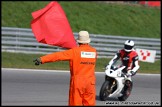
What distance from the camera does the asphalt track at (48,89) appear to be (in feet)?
40.3

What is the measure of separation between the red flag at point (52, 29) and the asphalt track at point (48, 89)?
3.58 m

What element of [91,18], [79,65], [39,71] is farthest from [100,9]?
[79,65]

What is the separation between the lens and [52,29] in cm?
806

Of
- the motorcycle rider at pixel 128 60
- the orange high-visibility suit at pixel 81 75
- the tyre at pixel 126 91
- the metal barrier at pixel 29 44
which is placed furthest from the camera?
the metal barrier at pixel 29 44

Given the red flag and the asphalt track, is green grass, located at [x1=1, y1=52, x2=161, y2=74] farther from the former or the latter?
the red flag

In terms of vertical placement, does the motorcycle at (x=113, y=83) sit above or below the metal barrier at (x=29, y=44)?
below

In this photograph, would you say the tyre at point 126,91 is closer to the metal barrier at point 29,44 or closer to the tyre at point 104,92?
the tyre at point 104,92

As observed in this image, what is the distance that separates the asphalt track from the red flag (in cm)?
358

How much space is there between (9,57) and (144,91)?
26.5ft

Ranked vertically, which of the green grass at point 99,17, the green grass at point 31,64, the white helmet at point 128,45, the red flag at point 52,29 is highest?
the green grass at point 99,17

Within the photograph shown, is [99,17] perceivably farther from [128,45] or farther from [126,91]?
[128,45]

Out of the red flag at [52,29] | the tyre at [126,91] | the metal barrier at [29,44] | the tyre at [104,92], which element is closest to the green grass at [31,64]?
the metal barrier at [29,44]

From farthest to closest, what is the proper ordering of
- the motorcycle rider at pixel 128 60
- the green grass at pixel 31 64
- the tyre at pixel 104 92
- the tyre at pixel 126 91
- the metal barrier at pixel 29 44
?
the metal barrier at pixel 29 44 → the green grass at pixel 31 64 → the tyre at pixel 126 91 → the motorcycle rider at pixel 128 60 → the tyre at pixel 104 92

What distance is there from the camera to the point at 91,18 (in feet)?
103
